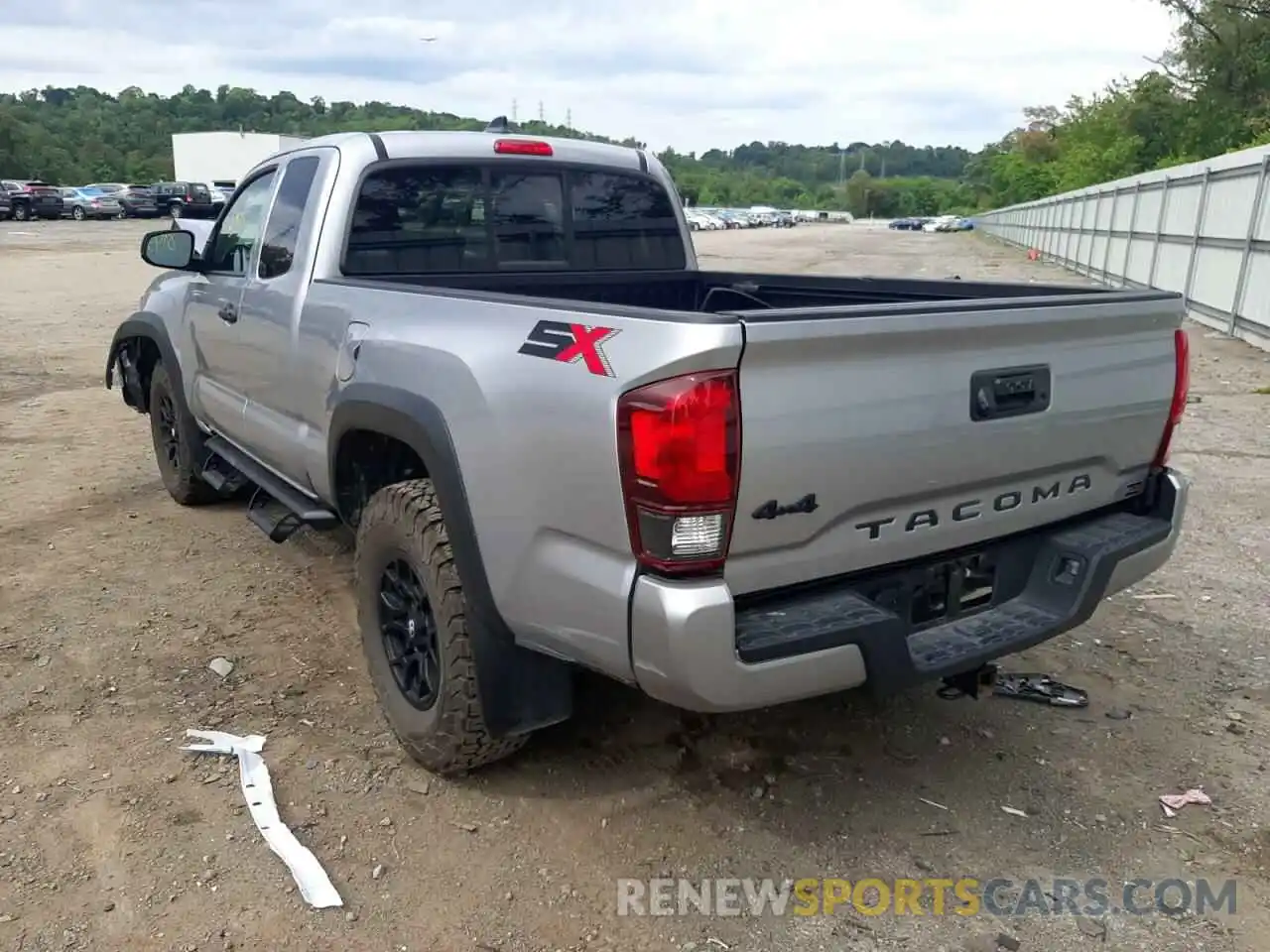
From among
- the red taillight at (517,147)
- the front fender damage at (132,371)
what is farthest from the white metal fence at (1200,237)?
the front fender damage at (132,371)

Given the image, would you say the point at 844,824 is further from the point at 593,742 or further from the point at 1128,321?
the point at 1128,321

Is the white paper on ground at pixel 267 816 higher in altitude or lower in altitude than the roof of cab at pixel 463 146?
lower

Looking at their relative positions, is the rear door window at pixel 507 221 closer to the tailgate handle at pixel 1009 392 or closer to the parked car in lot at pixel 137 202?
the tailgate handle at pixel 1009 392

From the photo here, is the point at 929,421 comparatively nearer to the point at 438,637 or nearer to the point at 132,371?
the point at 438,637

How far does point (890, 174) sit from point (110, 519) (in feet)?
583

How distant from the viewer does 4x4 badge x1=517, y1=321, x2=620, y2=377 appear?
2.32 m

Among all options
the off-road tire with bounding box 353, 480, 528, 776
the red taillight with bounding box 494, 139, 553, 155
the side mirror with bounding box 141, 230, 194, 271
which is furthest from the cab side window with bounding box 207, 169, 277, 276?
the off-road tire with bounding box 353, 480, 528, 776

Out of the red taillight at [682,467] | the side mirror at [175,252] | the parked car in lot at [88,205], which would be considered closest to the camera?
the red taillight at [682,467]

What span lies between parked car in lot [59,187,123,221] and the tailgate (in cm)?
5110

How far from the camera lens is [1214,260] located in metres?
13.3

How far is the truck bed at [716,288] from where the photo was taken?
3.89m

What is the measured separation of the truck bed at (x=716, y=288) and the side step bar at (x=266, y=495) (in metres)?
0.94

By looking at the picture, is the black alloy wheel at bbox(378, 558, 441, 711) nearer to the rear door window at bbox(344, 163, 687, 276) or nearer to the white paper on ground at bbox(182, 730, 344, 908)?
the white paper on ground at bbox(182, 730, 344, 908)

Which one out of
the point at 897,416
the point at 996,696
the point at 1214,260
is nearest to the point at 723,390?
the point at 897,416
